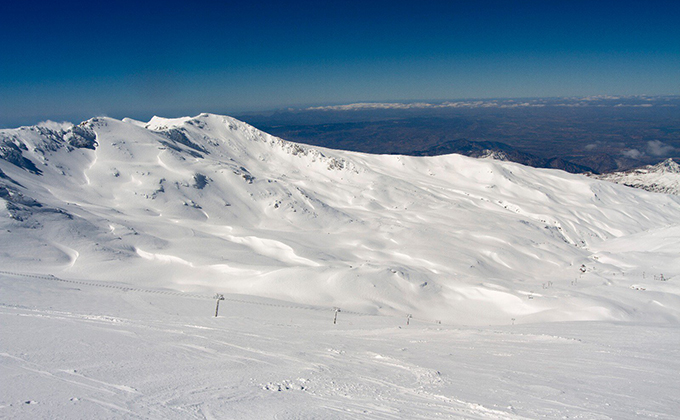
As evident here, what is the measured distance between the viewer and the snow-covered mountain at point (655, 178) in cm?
16425

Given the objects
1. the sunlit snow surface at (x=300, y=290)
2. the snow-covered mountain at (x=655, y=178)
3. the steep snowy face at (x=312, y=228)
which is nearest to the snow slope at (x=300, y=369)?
the sunlit snow surface at (x=300, y=290)

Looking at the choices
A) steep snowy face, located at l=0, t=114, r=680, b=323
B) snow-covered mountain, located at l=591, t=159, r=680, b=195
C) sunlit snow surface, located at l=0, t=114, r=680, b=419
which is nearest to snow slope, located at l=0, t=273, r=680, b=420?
sunlit snow surface, located at l=0, t=114, r=680, b=419

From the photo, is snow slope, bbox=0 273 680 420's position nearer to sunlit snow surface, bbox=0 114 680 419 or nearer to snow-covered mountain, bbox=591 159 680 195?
sunlit snow surface, bbox=0 114 680 419

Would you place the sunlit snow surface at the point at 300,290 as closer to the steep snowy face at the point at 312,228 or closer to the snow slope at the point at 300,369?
the snow slope at the point at 300,369

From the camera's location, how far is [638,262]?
161 feet

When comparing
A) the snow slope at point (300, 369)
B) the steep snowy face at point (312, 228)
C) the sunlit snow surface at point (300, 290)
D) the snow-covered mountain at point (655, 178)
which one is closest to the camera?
the snow slope at point (300, 369)

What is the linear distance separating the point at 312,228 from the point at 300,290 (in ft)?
91.0

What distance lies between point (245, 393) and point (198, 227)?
42607 millimetres

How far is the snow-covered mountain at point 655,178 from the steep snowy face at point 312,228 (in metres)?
74.5

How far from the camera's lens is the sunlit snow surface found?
8750 mm

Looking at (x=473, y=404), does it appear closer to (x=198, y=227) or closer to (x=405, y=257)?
(x=405, y=257)

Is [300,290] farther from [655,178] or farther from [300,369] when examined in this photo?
[655,178]

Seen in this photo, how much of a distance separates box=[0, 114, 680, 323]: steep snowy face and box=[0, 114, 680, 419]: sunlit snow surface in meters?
0.35

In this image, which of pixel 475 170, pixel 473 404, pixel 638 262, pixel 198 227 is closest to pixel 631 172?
pixel 475 170
